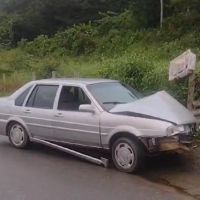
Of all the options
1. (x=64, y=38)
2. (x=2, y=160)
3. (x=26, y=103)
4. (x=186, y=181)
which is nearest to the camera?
(x=186, y=181)

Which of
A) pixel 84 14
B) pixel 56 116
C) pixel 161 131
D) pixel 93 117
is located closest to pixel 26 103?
pixel 56 116

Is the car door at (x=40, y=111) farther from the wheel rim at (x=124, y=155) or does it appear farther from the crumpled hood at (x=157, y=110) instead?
the wheel rim at (x=124, y=155)

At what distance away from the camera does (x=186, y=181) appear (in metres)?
8.30

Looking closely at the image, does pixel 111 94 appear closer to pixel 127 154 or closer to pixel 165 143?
pixel 127 154

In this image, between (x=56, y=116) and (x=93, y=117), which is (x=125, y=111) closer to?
(x=93, y=117)

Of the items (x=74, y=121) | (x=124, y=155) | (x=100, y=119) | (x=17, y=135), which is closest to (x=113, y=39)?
(x=17, y=135)

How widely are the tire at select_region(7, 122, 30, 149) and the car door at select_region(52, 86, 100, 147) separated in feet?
2.88

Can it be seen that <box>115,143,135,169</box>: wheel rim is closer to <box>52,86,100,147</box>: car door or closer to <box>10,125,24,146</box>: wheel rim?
<box>52,86,100,147</box>: car door

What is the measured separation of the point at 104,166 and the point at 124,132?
0.75 m

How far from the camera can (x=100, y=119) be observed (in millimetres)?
9188

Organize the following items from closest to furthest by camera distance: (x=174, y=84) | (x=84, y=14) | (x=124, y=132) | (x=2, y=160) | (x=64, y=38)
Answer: (x=124, y=132) < (x=2, y=160) < (x=174, y=84) < (x=64, y=38) < (x=84, y=14)

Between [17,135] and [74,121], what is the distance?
1.71 metres

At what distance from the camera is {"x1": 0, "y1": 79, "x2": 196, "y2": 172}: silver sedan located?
8664 mm

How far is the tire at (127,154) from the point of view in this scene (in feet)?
28.5
